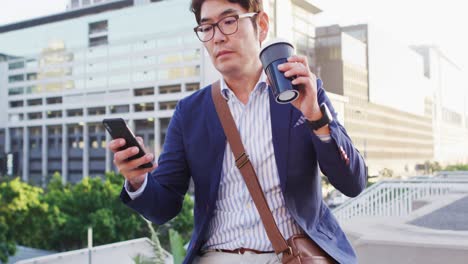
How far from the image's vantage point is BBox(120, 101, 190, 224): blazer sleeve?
5.67 feet

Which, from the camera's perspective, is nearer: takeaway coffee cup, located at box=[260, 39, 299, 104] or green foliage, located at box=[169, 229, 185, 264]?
takeaway coffee cup, located at box=[260, 39, 299, 104]

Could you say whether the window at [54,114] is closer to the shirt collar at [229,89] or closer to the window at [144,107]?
the window at [144,107]

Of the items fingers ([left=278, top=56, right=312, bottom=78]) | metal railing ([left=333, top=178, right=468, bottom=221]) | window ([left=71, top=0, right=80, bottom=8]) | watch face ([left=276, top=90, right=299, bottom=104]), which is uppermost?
window ([left=71, top=0, right=80, bottom=8])

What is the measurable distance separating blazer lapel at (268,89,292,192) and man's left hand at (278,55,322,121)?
19cm

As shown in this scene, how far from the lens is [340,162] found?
1479mm

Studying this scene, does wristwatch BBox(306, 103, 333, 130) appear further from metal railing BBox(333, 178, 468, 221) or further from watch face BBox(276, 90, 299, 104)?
metal railing BBox(333, 178, 468, 221)

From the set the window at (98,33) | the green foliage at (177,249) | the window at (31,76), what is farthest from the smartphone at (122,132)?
the window at (31,76)

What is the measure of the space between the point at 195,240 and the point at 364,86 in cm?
8969

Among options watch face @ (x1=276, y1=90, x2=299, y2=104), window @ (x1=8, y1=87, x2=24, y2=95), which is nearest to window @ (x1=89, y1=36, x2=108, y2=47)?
window @ (x1=8, y1=87, x2=24, y2=95)

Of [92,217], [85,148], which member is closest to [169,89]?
[85,148]

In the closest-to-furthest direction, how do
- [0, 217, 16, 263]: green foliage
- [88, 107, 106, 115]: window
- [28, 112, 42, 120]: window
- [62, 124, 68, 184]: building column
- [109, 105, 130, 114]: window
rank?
1. [0, 217, 16, 263]: green foliage
2. [109, 105, 130, 114]: window
3. [88, 107, 106, 115]: window
4. [62, 124, 68, 184]: building column
5. [28, 112, 42, 120]: window

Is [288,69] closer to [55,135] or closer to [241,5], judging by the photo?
[241,5]

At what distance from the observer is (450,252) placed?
142 inches

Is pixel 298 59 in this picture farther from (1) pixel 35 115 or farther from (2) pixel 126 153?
(1) pixel 35 115
